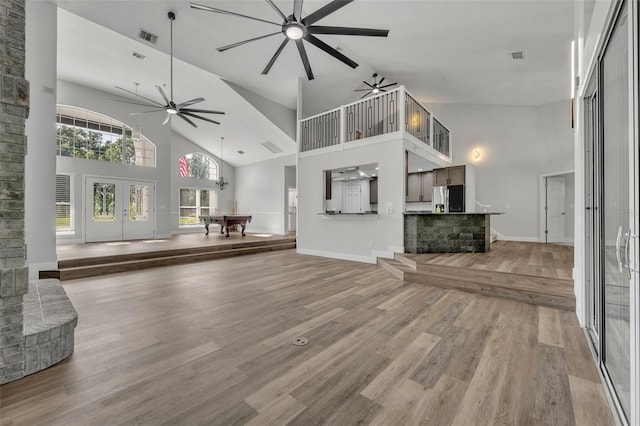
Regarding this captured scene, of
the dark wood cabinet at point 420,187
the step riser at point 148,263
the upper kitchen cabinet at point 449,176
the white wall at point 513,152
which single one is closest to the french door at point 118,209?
the step riser at point 148,263

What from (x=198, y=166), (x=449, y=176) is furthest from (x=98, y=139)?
(x=449, y=176)

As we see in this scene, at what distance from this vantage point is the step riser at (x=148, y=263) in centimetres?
462

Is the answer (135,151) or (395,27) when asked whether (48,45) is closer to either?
(135,151)

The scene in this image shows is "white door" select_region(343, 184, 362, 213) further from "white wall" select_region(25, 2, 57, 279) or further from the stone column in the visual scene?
the stone column

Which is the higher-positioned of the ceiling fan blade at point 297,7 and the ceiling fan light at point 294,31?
the ceiling fan blade at point 297,7

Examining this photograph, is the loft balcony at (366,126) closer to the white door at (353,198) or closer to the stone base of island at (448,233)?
the stone base of island at (448,233)

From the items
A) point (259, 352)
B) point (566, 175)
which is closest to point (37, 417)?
point (259, 352)

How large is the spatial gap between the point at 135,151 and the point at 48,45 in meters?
5.03

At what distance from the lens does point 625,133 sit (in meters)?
1.56

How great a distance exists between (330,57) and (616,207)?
6427 millimetres

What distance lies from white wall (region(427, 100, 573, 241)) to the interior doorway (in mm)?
154

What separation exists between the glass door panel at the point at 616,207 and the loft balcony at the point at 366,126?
3.83 metres

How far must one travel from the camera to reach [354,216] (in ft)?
20.3

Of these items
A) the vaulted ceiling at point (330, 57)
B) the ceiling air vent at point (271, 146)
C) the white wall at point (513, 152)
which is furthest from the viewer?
the ceiling air vent at point (271, 146)
